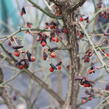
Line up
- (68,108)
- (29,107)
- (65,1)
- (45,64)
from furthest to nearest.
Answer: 1. (45,64)
2. (29,107)
3. (68,108)
4. (65,1)

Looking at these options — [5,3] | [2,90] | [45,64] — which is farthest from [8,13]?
[2,90]

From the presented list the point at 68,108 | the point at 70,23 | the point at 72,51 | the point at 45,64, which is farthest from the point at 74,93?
the point at 45,64

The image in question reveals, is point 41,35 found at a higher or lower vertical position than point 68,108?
higher

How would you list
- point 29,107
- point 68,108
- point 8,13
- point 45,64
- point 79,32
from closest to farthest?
point 79,32, point 68,108, point 29,107, point 45,64, point 8,13

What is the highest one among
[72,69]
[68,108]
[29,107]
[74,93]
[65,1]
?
[65,1]

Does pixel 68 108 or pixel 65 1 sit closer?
pixel 65 1

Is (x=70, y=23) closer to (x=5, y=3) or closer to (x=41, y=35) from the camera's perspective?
(x=41, y=35)

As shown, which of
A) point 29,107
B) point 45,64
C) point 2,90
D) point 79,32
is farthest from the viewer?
point 45,64

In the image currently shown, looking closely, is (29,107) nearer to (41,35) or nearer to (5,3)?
(41,35)

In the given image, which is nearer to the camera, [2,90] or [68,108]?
[68,108]
